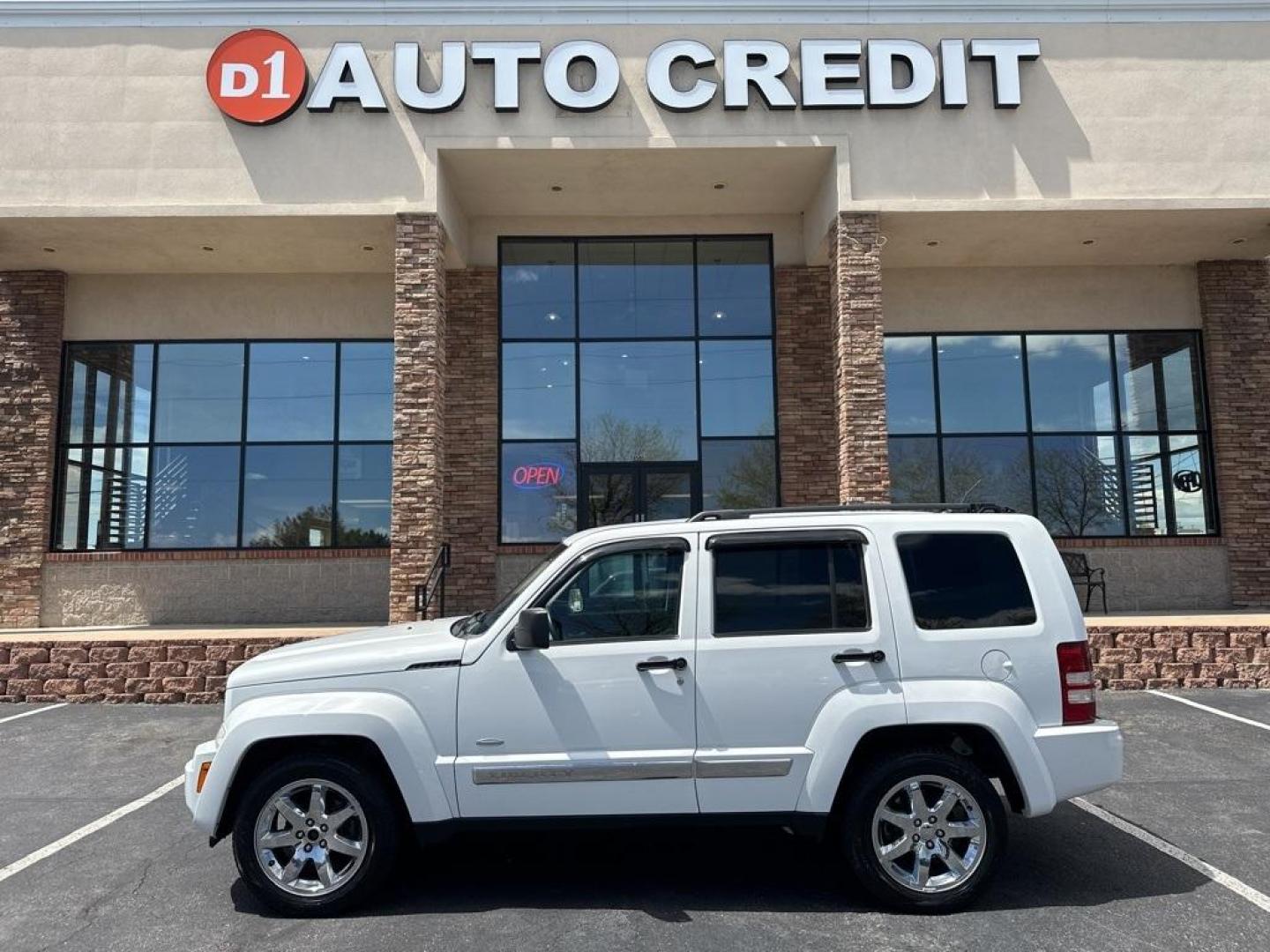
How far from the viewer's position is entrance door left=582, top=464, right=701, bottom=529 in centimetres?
1400

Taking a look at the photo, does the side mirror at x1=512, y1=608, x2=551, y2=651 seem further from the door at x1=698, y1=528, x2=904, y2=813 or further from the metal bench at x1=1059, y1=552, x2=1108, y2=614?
the metal bench at x1=1059, y1=552, x2=1108, y2=614

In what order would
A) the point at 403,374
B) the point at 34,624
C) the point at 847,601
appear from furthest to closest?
the point at 34,624
the point at 403,374
the point at 847,601

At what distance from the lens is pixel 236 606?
1387 centimetres

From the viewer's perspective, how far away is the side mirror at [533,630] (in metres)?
4.04

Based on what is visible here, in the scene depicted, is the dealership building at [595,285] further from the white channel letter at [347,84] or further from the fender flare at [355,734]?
the fender flare at [355,734]

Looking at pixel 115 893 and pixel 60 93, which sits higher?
pixel 60 93

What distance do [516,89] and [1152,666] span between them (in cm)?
1112

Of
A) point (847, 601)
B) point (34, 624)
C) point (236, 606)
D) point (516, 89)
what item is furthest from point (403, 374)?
point (847, 601)

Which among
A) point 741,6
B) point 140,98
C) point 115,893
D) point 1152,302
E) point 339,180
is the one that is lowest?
point 115,893

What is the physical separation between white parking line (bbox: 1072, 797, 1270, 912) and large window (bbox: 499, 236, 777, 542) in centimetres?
860

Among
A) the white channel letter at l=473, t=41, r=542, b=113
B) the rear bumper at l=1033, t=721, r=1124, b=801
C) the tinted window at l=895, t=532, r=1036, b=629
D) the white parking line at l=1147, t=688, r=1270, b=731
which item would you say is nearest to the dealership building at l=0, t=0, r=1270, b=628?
the white channel letter at l=473, t=41, r=542, b=113

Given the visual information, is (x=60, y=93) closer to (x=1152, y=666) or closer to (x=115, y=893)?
(x=115, y=893)

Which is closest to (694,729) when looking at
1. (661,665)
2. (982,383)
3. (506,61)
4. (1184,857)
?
(661,665)

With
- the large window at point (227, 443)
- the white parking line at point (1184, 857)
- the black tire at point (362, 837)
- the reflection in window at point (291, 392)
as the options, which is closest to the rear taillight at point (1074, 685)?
the white parking line at point (1184, 857)
